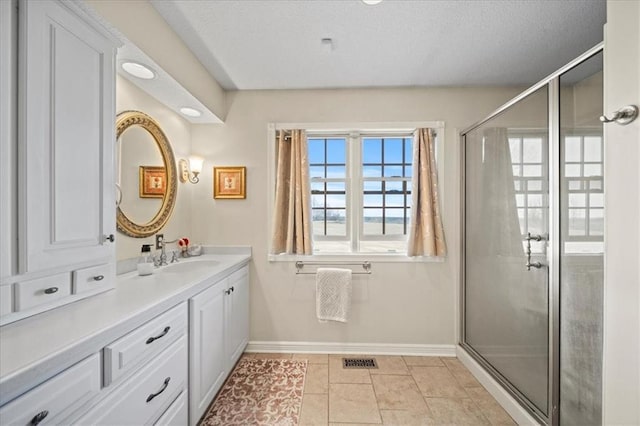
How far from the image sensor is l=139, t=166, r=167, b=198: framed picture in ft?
6.62

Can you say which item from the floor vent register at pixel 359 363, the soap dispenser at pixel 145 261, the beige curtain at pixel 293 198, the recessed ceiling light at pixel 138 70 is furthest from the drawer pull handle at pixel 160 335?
the floor vent register at pixel 359 363

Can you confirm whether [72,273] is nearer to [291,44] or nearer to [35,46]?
[35,46]

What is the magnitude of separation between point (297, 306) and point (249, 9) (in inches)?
90.8

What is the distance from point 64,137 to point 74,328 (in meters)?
0.75

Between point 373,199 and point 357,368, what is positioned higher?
point 373,199

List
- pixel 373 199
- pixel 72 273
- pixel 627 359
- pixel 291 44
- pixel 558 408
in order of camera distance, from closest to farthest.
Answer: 1. pixel 627 359
2. pixel 72 273
3. pixel 558 408
4. pixel 291 44
5. pixel 373 199

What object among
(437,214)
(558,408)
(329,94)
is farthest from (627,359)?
(329,94)

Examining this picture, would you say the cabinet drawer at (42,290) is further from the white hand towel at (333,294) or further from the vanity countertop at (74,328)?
the white hand towel at (333,294)

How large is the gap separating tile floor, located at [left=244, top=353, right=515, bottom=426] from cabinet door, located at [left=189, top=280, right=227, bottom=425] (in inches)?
24.4

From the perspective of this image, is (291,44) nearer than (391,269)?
Yes

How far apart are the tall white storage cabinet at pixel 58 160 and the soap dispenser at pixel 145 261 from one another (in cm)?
37

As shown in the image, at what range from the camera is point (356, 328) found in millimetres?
2621

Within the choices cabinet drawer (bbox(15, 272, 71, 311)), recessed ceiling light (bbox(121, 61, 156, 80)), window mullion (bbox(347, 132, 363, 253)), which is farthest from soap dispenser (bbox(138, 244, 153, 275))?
window mullion (bbox(347, 132, 363, 253))

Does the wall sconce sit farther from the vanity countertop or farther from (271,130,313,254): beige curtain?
the vanity countertop
